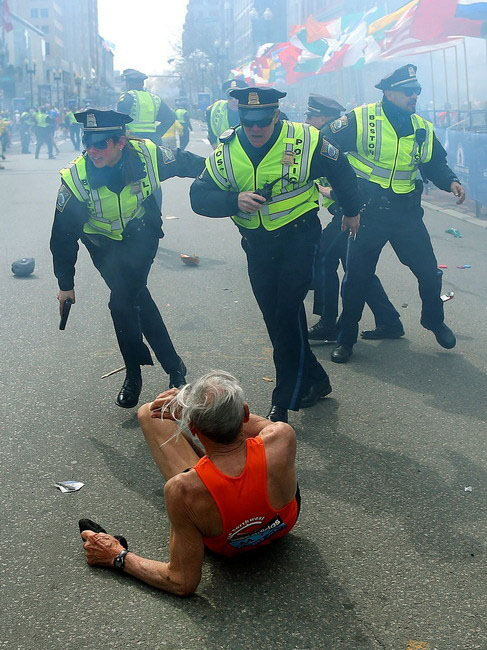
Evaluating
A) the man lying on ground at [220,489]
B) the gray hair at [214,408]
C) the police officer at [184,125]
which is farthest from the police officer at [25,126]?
the gray hair at [214,408]

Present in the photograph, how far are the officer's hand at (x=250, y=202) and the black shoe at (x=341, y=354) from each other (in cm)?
189

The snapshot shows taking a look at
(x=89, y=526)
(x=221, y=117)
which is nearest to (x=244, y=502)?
(x=89, y=526)

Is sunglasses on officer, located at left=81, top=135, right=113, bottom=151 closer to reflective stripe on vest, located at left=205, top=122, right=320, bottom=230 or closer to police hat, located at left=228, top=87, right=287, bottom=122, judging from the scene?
reflective stripe on vest, located at left=205, top=122, right=320, bottom=230

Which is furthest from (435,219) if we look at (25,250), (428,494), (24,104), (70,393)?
(24,104)

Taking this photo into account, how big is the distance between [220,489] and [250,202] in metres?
2.03

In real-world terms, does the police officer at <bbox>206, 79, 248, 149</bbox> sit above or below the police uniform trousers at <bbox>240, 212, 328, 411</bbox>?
above

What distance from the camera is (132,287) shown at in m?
5.46

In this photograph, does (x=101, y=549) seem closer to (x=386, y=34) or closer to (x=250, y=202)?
(x=250, y=202)

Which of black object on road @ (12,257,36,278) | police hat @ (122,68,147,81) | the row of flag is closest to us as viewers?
black object on road @ (12,257,36,278)

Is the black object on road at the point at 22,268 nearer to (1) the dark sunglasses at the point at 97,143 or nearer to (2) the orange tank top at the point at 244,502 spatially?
(1) the dark sunglasses at the point at 97,143

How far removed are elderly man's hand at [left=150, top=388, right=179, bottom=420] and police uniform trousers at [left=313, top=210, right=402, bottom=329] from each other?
3.40 m

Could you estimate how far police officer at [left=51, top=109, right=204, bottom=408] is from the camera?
516 centimetres

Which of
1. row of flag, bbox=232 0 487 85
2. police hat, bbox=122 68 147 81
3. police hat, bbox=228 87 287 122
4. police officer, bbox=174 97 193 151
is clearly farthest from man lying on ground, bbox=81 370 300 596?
row of flag, bbox=232 0 487 85

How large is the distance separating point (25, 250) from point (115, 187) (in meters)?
6.78
